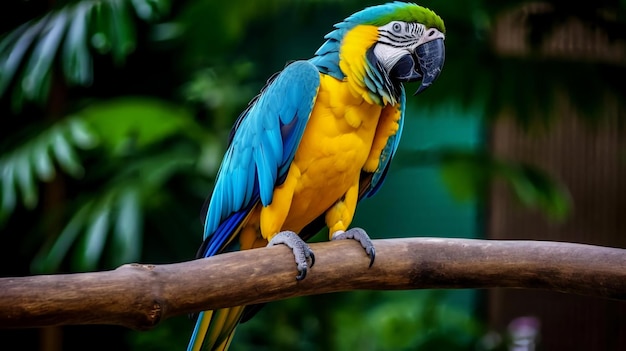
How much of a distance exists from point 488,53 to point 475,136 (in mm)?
510

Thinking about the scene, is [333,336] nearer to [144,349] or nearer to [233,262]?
[144,349]

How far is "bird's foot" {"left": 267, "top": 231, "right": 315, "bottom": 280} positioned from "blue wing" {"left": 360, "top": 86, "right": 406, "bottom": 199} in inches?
8.3

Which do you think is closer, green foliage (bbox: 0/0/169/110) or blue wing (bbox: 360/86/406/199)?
blue wing (bbox: 360/86/406/199)

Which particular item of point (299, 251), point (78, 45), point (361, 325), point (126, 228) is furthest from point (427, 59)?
point (361, 325)

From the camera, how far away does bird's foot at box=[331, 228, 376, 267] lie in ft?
3.35

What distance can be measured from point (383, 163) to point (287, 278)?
305 millimetres

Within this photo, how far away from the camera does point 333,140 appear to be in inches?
42.6

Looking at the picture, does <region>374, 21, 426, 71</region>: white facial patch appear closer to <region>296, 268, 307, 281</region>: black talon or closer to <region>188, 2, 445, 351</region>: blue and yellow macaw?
<region>188, 2, 445, 351</region>: blue and yellow macaw

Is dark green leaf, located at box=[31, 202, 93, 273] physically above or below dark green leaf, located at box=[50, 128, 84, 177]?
below

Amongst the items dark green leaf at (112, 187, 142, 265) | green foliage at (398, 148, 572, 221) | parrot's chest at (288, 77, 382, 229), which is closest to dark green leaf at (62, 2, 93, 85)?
dark green leaf at (112, 187, 142, 265)

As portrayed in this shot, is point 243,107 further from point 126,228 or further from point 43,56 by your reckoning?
point 43,56

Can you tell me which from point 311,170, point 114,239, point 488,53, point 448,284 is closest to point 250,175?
point 311,170

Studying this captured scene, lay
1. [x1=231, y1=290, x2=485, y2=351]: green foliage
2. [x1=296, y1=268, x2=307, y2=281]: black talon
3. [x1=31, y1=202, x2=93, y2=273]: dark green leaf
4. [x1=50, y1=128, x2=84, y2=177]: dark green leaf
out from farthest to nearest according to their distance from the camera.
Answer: [x1=231, y1=290, x2=485, y2=351]: green foliage → [x1=31, y1=202, x2=93, y2=273]: dark green leaf → [x1=50, y1=128, x2=84, y2=177]: dark green leaf → [x1=296, y1=268, x2=307, y2=281]: black talon

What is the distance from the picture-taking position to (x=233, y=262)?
35.7 inches
